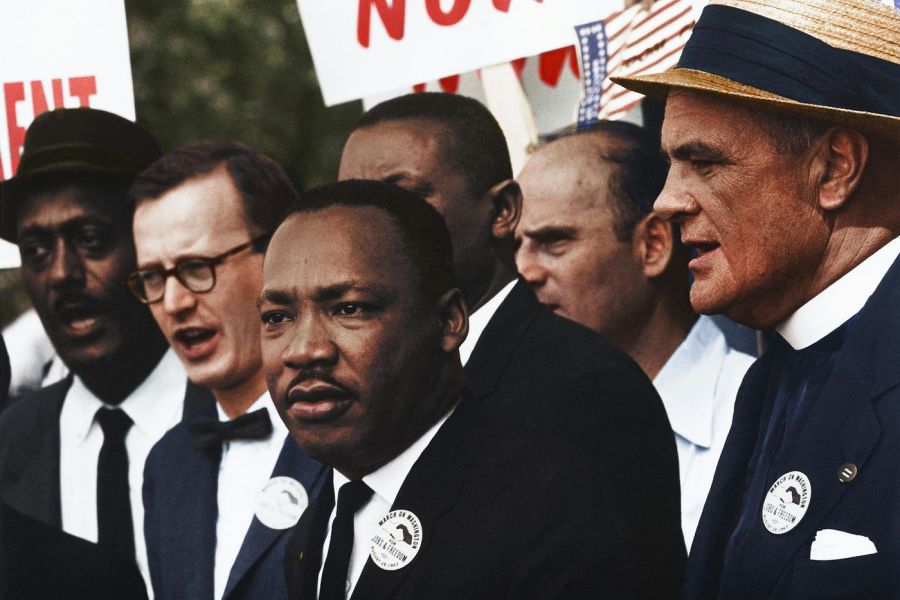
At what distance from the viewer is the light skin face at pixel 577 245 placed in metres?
4.16

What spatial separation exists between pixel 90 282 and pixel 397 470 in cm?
170

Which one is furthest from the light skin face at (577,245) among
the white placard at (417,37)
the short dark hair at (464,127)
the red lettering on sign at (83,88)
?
the red lettering on sign at (83,88)

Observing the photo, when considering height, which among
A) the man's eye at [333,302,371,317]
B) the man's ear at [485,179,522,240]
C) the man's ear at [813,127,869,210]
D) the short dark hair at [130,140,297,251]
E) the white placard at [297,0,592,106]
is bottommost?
the man's eye at [333,302,371,317]

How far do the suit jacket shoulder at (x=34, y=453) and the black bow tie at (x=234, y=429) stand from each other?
64 centimetres

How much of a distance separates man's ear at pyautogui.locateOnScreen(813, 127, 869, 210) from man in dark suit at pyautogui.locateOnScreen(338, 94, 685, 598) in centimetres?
77

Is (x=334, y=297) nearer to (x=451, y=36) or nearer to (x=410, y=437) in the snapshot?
(x=410, y=437)

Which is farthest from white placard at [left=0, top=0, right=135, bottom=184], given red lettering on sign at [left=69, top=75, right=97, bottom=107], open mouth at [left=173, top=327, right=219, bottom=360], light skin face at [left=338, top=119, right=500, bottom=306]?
light skin face at [left=338, top=119, right=500, bottom=306]

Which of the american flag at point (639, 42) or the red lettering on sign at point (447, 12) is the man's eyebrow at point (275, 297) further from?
the red lettering on sign at point (447, 12)

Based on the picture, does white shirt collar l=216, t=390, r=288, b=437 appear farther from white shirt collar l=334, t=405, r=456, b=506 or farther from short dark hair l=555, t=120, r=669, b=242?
short dark hair l=555, t=120, r=669, b=242

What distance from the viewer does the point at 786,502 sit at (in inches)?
116

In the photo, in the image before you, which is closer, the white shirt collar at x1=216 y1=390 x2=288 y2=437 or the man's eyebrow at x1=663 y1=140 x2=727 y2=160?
the man's eyebrow at x1=663 y1=140 x2=727 y2=160

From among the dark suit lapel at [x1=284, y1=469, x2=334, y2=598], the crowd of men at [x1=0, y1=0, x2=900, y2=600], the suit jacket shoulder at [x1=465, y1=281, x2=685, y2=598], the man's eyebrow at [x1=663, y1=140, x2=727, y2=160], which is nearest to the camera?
the crowd of men at [x1=0, y1=0, x2=900, y2=600]

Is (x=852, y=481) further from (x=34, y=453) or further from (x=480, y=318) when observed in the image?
(x=34, y=453)

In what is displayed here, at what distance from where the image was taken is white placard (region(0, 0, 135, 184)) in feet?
15.7
